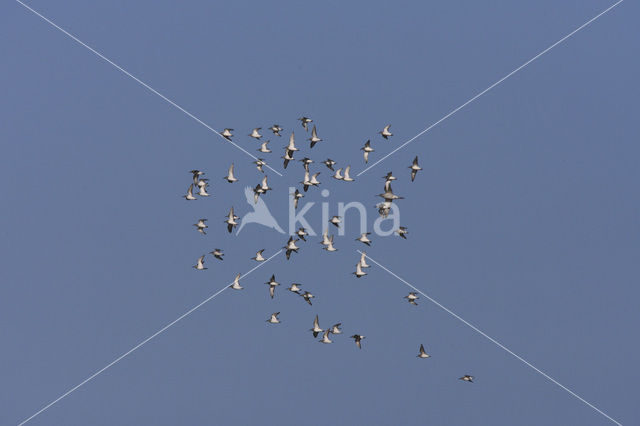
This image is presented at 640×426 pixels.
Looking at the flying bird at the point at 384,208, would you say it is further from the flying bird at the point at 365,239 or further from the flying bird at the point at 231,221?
the flying bird at the point at 231,221

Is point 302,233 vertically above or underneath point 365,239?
underneath

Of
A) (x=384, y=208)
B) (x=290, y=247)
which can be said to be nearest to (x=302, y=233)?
(x=290, y=247)

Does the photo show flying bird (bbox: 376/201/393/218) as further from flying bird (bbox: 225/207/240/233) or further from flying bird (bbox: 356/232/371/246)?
flying bird (bbox: 225/207/240/233)

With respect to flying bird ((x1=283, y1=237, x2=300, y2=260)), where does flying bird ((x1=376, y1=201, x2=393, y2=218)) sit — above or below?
above

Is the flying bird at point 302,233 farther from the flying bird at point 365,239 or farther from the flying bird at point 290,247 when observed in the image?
the flying bird at point 365,239

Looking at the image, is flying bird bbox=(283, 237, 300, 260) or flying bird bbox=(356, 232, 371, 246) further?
flying bird bbox=(356, 232, 371, 246)

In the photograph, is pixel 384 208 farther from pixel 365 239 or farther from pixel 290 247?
pixel 290 247

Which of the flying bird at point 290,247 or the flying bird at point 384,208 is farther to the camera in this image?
the flying bird at point 290,247

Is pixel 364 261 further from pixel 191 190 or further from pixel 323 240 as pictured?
pixel 191 190

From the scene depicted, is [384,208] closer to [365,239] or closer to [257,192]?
[365,239]

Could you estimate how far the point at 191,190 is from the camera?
10794 cm

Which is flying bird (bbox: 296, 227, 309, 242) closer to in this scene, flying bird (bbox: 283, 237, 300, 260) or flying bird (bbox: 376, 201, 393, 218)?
flying bird (bbox: 283, 237, 300, 260)

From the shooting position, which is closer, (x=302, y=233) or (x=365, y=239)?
(x=302, y=233)

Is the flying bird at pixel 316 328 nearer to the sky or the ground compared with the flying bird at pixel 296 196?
nearer to the ground
